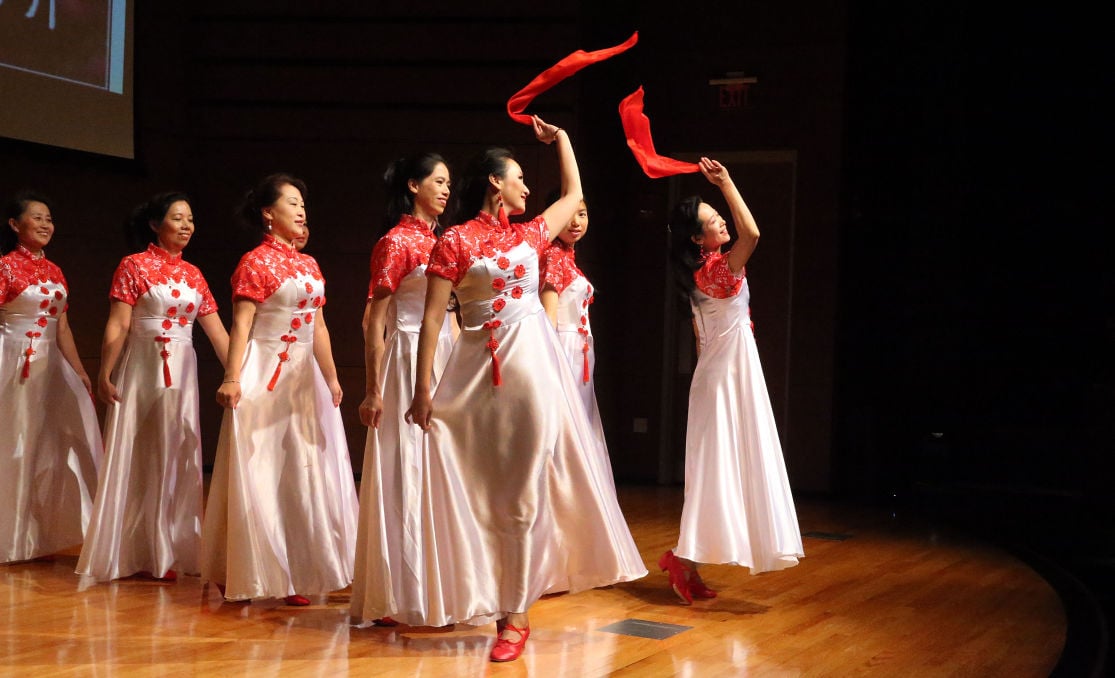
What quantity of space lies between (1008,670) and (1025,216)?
16.7ft

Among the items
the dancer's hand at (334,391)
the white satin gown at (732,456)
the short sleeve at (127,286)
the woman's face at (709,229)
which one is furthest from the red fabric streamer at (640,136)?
the short sleeve at (127,286)

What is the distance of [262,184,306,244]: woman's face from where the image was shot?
169 inches

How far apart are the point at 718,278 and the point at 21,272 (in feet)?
9.51

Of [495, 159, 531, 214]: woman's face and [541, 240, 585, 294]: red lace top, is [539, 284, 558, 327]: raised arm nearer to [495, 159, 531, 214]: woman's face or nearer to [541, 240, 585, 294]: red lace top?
[541, 240, 585, 294]: red lace top

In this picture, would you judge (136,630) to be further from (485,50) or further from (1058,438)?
(1058,438)

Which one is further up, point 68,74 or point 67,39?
point 67,39

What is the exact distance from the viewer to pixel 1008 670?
3.46 m

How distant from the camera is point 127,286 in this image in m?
4.68

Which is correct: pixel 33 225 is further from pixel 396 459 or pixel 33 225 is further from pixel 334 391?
pixel 396 459

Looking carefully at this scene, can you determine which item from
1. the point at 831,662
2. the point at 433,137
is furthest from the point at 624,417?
the point at 831,662

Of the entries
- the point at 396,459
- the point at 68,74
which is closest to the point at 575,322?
the point at 396,459

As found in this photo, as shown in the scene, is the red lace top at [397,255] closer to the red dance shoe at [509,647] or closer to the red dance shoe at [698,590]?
the red dance shoe at [509,647]

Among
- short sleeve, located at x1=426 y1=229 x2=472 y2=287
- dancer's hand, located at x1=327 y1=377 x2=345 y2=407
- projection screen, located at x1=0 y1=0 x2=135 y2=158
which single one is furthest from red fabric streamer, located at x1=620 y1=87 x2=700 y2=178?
projection screen, located at x1=0 y1=0 x2=135 y2=158

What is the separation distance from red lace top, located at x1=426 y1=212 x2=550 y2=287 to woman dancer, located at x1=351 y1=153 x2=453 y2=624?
509 mm
